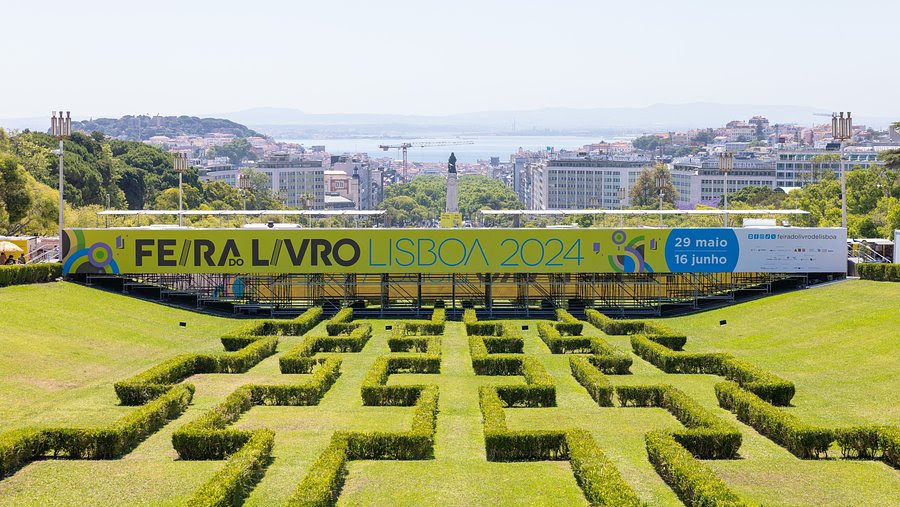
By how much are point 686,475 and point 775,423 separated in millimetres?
7015

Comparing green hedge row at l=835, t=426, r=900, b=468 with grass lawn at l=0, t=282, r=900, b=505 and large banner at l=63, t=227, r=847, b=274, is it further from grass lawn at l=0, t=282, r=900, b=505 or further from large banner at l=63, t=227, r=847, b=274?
large banner at l=63, t=227, r=847, b=274

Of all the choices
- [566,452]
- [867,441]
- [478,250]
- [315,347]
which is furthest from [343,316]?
[867,441]

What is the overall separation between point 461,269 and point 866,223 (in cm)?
3989

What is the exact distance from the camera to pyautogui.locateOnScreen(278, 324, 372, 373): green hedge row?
43.7m

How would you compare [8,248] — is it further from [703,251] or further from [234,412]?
[703,251]

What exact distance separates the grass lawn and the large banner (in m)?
3.65

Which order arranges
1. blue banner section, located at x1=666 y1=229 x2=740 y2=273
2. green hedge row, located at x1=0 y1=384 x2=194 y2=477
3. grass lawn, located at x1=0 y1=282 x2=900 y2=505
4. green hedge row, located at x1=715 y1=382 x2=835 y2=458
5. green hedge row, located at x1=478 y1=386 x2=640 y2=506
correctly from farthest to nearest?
1. blue banner section, located at x1=666 y1=229 x2=740 y2=273
2. green hedge row, located at x1=715 y1=382 x2=835 y2=458
3. green hedge row, located at x1=0 y1=384 x2=194 y2=477
4. grass lawn, located at x1=0 y1=282 x2=900 y2=505
5. green hedge row, located at x1=478 y1=386 x2=640 y2=506

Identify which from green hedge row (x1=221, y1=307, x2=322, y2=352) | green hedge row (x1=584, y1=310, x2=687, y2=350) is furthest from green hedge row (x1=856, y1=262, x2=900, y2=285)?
green hedge row (x1=221, y1=307, x2=322, y2=352)

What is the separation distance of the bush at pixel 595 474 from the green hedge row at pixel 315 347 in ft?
53.9

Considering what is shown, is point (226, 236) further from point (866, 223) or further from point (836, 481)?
point (866, 223)

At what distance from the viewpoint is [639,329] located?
178 ft

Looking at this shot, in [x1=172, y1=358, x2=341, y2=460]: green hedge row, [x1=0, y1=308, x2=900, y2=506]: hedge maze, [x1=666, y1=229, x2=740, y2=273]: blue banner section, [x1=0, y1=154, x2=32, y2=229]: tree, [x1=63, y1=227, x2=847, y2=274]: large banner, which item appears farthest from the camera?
[x1=0, y1=154, x2=32, y2=229]: tree

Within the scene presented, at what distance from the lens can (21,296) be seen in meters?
52.3

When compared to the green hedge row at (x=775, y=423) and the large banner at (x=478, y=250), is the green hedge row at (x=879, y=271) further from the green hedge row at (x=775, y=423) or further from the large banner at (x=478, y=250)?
the green hedge row at (x=775, y=423)
